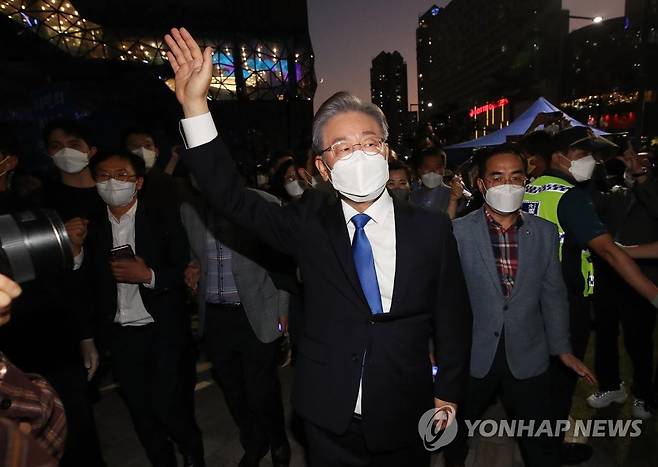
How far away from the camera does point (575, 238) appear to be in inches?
101

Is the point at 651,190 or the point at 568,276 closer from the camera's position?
the point at 568,276

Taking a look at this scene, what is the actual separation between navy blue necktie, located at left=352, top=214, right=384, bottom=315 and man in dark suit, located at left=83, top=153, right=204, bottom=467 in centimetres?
151

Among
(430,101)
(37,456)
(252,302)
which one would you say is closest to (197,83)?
(37,456)

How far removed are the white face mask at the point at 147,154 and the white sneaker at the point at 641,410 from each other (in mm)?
5150

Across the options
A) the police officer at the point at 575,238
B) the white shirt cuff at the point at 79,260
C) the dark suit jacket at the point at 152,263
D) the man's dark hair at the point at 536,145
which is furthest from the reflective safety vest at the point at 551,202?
the white shirt cuff at the point at 79,260

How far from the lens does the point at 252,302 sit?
112 inches

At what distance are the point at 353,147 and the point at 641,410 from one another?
138 inches

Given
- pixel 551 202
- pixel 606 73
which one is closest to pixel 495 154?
pixel 551 202

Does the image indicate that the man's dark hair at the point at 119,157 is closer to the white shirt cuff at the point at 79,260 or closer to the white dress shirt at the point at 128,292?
the white dress shirt at the point at 128,292

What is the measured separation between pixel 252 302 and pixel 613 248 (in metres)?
2.24

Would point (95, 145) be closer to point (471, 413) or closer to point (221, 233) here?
point (221, 233)

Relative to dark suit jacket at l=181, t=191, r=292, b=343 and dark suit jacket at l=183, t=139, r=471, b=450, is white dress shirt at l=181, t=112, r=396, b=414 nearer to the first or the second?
dark suit jacket at l=183, t=139, r=471, b=450

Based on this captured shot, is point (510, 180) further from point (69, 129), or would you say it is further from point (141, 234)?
point (69, 129)

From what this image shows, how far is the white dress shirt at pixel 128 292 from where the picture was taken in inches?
105
